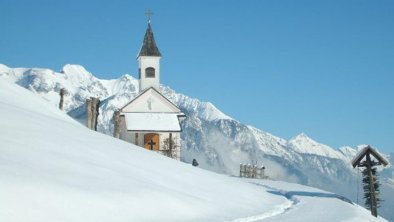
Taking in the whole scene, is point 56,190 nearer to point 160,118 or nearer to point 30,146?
point 30,146

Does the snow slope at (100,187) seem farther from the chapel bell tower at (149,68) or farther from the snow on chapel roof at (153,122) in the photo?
the chapel bell tower at (149,68)

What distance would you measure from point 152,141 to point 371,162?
1342 inches

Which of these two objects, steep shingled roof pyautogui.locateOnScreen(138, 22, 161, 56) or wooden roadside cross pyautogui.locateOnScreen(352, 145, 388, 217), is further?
steep shingled roof pyautogui.locateOnScreen(138, 22, 161, 56)

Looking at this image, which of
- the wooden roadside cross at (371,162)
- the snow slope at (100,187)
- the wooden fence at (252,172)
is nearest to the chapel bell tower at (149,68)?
the wooden fence at (252,172)

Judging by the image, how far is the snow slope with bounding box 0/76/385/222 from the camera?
13305 mm

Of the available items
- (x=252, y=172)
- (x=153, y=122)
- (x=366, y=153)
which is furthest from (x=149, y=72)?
(x=366, y=153)

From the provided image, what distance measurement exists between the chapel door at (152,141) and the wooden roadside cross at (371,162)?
3341cm

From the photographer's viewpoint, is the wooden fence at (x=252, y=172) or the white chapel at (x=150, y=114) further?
the white chapel at (x=150, y=114)

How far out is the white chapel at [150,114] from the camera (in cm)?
5850

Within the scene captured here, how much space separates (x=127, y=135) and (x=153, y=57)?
322 inches

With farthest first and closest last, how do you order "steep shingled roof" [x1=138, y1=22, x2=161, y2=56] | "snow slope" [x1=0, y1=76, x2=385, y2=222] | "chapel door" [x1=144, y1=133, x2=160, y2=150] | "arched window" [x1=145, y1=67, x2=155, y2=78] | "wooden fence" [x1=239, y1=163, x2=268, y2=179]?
1. "steep shingled roof" [x1=138, y1=22, x2=161, y2=56]
2. "arched window" [x1=145, y1=67, x2=155, y2=78]
3. "chapel door" [x1=144, y1=133, x2=160, y2=150]
4. "wooden fence" [x1=239, y1=163, x2=268, y2=179]
5. "snow slope" [x1=0, y1=76, x2=385, y2=222]

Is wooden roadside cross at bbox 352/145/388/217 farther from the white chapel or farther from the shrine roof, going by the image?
the white chapel

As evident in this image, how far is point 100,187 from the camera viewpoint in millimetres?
15484

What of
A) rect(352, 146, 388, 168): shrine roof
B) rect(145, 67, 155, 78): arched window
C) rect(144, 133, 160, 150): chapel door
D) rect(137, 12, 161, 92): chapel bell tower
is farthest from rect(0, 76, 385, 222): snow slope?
rect(145, 67, 155, 78): arched window
